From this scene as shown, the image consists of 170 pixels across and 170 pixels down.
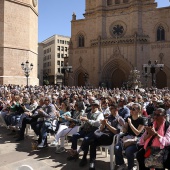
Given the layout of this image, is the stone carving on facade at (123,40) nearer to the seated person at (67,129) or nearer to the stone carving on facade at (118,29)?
the stone carving on facade at (118,29)

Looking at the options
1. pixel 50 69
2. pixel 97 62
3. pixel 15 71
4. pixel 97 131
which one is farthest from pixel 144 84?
pixel 50 69

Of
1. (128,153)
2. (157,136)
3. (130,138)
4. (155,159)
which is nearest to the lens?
(155,159)

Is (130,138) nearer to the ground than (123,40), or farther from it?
nearer to the ground

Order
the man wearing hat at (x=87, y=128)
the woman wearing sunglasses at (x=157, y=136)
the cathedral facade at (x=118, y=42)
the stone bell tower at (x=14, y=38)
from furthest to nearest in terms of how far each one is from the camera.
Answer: the cathedral facade at (x=118, y=42), the stone bell tower at (x=14, y=38), the man wearing hat at (x=87, y=128), the woman wearing sunglasses at (x=157, y=136)

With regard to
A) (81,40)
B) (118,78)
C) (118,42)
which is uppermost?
(81,40)

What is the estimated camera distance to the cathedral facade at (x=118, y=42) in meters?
30.7

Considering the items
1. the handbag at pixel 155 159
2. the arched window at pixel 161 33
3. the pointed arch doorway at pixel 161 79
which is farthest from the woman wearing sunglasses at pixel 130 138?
the arched window at pixel 161 33

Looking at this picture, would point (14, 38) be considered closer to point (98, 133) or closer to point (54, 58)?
point (98, 133)

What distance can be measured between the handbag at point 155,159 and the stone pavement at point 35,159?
1.39m

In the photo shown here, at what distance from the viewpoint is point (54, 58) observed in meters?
60.8

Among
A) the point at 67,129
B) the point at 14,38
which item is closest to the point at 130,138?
the point at 67,129

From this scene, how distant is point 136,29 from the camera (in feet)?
103

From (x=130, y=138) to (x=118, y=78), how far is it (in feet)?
99.0

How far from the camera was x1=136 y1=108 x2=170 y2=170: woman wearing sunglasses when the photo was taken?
12.4ft
